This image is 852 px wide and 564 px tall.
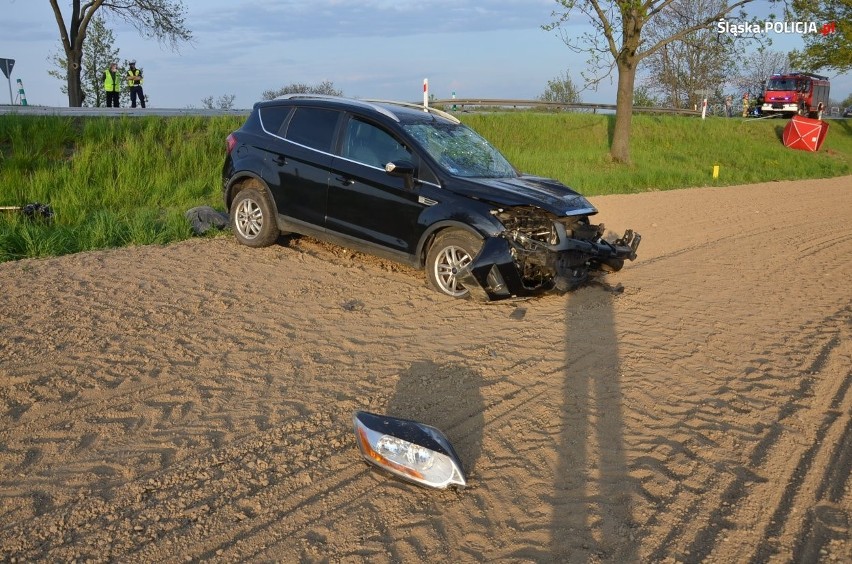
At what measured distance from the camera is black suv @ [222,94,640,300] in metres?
8.09

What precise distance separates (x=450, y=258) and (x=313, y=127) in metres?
2.54

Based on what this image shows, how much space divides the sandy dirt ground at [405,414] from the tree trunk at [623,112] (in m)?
16.8

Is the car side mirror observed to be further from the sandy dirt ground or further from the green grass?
the green grass

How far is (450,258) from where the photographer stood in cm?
834

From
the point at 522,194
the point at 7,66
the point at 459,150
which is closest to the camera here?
the point at 522,194

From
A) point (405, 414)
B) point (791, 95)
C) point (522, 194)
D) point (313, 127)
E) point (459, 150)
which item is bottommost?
point (405, 414)

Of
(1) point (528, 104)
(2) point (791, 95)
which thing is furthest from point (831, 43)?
(1) point (528, 104)

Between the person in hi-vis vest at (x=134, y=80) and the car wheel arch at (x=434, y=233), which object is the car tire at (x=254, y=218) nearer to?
the car wheel arch at (x=434, y=233)

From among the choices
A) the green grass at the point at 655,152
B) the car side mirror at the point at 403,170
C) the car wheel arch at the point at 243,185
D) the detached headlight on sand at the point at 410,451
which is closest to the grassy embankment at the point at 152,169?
the green grass at the point at 655,152

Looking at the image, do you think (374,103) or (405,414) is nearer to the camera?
(405,414)

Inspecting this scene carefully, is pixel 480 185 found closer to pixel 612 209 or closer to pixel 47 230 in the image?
pixel 47 230

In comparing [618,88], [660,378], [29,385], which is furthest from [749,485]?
[618,88]

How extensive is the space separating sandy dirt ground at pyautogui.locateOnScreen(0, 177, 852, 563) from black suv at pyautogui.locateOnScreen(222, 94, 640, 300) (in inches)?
15.8

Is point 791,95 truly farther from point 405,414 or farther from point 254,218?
point 405,414
